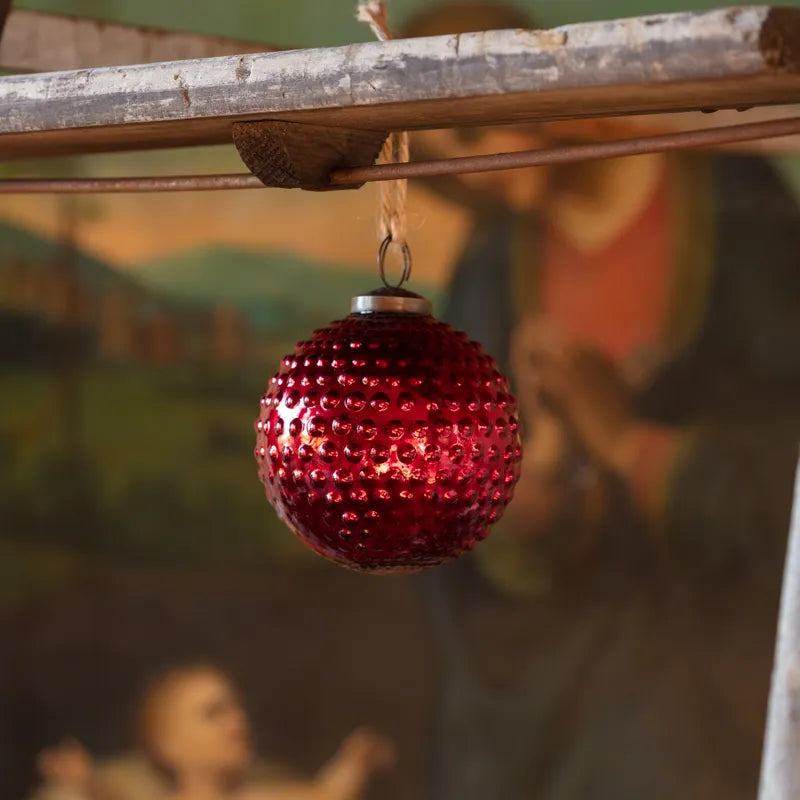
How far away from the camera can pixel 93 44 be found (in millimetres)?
1925

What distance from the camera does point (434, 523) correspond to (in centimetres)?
111

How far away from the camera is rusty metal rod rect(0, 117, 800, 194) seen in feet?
2.94

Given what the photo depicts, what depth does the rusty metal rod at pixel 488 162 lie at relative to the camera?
0.90m

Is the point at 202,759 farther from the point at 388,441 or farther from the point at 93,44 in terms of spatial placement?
the point at 388,441

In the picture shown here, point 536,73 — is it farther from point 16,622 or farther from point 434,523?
point 16,622

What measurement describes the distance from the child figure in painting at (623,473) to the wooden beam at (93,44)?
1.70m

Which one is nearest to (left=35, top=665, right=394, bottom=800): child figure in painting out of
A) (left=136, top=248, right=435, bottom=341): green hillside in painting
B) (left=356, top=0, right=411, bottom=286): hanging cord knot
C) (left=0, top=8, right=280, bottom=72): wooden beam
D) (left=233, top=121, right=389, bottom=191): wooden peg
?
(left=136, top=248, right=435, bottom=341): green hillside in painting

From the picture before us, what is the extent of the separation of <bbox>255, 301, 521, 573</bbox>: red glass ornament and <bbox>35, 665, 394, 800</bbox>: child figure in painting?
2769 mm

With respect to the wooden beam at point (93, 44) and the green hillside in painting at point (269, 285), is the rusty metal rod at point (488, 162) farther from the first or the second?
the green hillside in painting at point (269, 285)

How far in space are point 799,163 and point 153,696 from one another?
2.49m

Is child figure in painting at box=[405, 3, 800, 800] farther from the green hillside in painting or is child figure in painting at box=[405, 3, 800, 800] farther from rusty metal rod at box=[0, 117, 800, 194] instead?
rusty metal rod at box=[0, 117, 800, 194]

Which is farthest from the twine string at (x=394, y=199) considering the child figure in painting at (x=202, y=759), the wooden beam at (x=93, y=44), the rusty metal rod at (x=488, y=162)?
the child figure in painting at (x=202, y=759)

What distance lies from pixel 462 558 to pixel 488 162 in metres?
2.74

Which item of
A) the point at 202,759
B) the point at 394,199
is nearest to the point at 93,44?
the point at 394,199
